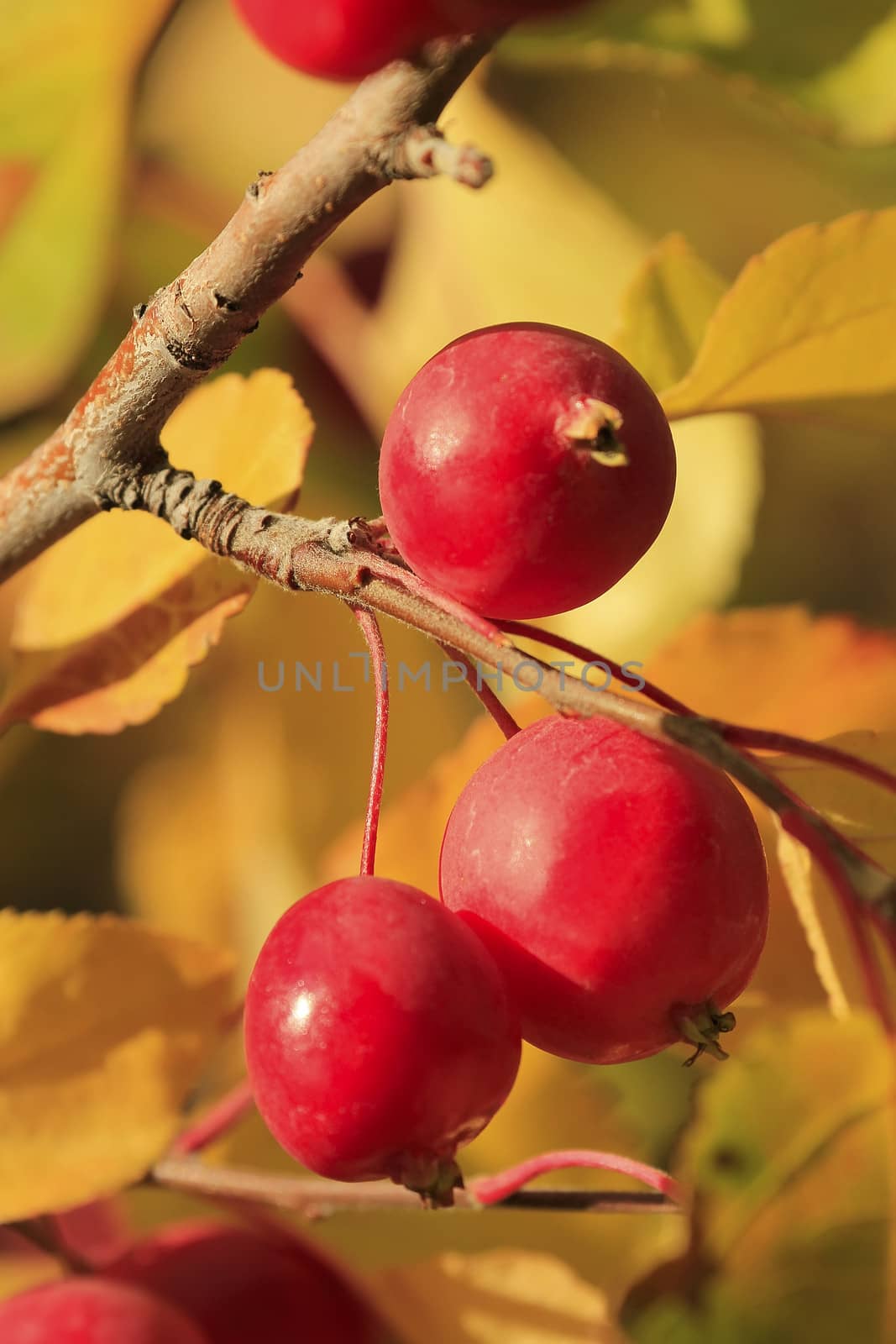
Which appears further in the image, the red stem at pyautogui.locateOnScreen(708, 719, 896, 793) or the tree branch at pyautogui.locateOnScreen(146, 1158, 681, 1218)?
the tree branch at pyautogui.locateOnScreen(146, 1158, 681, 1218)

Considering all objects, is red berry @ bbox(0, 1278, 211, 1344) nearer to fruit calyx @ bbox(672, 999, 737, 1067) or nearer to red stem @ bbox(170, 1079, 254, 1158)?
red stem @ bbox(170, 1079, 254, 1158)

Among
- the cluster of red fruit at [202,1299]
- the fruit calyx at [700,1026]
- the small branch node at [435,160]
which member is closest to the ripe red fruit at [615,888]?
the fruit calyx at [700,1026]

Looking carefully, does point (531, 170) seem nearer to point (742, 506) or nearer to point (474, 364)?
point (742, 506)

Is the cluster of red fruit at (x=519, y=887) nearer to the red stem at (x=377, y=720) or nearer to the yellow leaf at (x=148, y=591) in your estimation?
the red stem at (x=377, y=720)

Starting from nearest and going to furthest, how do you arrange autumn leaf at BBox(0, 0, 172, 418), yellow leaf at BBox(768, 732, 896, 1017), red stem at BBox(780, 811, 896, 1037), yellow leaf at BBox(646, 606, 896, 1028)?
1. red stem at BBox(780, 811, 896, 1037)
2. yellow leaf at BBox(768, 732, 896, 1017)
3. yellow leaf at BBox(646, 606, 896, 1028)
4. autumn leaf at BBox(0, 0, 172, 418)

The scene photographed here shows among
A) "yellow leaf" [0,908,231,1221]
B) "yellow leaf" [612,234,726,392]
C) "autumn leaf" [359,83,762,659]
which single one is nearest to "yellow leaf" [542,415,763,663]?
"autumn leaf" [359,83,762,659]

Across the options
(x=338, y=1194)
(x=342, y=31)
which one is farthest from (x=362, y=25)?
(x=338, y=1194)

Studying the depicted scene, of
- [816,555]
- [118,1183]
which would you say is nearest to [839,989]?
[118,1183]
